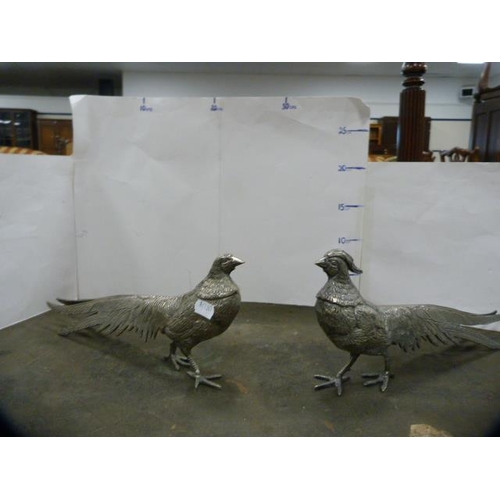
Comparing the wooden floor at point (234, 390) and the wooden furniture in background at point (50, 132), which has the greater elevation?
the wooden furniture in background at point (50, 132)

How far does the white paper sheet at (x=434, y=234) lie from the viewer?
4.23 feet

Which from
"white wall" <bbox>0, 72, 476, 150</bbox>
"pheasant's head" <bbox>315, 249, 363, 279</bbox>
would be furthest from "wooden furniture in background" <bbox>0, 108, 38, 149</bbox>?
"pheasant's head" <bbox>315, 249, 363, 279</bbox>

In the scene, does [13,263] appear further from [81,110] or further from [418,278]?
[418,278]

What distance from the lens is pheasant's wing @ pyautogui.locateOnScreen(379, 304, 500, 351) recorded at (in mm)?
926

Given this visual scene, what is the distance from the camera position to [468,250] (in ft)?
4.33

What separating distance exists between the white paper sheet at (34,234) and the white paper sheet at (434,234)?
119 cm

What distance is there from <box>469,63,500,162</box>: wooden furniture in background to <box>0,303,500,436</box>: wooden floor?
0.85m

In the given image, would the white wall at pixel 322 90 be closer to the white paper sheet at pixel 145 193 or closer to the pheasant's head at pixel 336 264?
the white paper sheet at pixel 145 193

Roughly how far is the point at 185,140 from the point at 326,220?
63 cm

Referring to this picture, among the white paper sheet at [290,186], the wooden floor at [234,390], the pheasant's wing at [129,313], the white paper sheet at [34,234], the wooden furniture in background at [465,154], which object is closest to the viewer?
the wooden floor at [234,390]

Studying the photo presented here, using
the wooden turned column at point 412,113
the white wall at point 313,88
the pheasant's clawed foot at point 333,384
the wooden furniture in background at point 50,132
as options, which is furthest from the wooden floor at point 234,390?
the white wall at point 313,88

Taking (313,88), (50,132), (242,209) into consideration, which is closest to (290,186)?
(242,209)

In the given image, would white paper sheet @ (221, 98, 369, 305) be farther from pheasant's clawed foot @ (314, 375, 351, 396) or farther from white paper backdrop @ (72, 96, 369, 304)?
pheasant's clawed foot @ (314, 375, 351, 396)

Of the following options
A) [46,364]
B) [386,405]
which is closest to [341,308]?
[386,405]
